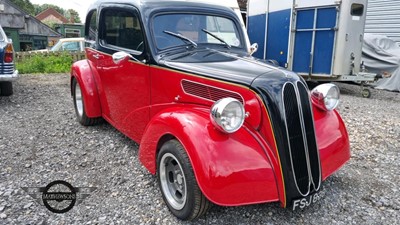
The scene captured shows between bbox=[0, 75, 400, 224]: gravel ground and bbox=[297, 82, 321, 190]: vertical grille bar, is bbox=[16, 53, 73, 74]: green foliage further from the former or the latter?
bbox=[297, 82, 321, 190]: vertical grille bar

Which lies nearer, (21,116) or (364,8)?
(21,116)

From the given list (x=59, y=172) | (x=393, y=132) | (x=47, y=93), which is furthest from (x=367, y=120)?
(x=47, y=93)

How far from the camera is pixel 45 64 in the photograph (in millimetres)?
11547

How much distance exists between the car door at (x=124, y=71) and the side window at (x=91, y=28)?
0.91ft

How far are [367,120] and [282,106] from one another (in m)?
4.12

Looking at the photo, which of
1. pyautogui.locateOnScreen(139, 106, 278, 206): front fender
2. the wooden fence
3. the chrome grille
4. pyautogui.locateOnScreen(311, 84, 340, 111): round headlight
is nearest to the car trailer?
pyautogui.locateOnScreen(311, 84, 340, 111): round headlight

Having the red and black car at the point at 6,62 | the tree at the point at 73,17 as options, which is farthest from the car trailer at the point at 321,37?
the tree at the point at 73,17

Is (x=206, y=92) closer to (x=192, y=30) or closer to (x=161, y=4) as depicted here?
(x=192, y=30)

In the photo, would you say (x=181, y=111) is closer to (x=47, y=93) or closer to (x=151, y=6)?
(x=151, y=6)

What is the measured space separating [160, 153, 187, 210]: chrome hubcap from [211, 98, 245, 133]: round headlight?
21.3 inches

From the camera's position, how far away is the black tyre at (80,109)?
16.4 ft

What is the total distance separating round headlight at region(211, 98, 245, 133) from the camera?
2.34m

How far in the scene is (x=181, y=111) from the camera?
109 inches

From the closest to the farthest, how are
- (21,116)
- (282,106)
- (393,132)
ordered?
(282,106) < (393,132) < (21,116)
